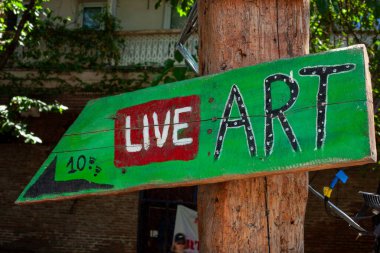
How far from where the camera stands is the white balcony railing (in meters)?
A: 10.4

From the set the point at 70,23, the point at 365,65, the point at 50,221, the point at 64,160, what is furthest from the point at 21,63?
the point at 365,65

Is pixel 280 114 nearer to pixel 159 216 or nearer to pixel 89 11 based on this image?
pixel 159 216

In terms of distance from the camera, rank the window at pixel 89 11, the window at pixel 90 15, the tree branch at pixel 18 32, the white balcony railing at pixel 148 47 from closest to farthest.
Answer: the tree branch at pixel 18 32
the white balcony railing at pixel 148 47
the window at pixel 90 15
the window at pixel 89 11

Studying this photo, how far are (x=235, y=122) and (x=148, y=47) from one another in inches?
358

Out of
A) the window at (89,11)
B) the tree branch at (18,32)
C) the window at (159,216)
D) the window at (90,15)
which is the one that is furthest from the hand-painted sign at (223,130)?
the window at (89,11)

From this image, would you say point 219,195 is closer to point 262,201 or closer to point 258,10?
point 262,201

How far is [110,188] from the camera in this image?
1.86 m

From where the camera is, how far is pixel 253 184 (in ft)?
5.68

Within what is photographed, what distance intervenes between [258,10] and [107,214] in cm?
999

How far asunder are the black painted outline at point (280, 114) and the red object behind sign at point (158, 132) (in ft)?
0.84

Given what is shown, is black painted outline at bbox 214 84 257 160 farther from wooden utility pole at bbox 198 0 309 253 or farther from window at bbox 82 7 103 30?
window at bbox 82 7 103 30

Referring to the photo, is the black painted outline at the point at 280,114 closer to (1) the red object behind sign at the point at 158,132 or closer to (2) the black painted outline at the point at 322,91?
(2) the black painted outline at the point at 322,91

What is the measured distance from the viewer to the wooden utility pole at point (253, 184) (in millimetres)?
1714

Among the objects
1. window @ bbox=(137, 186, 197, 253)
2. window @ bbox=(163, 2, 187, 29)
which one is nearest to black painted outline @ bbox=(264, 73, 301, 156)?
window @ bbox=(137, 186, 197, 253)
